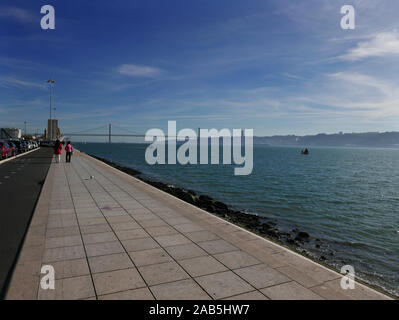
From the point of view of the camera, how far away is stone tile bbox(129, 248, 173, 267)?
4367 millimetres

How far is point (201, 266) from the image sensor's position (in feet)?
14.0

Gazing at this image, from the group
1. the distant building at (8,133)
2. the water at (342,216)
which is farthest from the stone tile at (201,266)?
the distant building at (8,133)

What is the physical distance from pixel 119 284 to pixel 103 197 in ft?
20.7

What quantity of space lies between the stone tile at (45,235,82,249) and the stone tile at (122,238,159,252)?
896 mm

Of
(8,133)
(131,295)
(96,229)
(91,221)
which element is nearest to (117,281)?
(131,295)

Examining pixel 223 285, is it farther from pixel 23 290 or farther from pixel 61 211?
pixel 61 211

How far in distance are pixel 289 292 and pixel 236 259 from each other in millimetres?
1163

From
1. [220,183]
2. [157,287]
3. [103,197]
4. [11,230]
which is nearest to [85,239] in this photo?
[11,230]

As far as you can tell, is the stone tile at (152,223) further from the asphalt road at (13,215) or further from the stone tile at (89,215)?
the asphalt road at (13,215)

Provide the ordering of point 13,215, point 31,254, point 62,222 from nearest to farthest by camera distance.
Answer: point 31,254
point 62,222
point 13,215

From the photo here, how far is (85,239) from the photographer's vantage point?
211 inches

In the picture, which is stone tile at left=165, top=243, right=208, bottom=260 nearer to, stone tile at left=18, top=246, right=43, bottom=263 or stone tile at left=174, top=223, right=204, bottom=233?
stone tile at left=174, top=223, right=204, bottom=233

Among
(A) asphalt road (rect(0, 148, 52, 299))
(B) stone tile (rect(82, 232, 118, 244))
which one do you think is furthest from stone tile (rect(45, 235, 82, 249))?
(A) asphalt road (rect(0, 148, 52, 299))

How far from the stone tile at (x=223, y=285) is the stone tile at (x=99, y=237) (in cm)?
236
